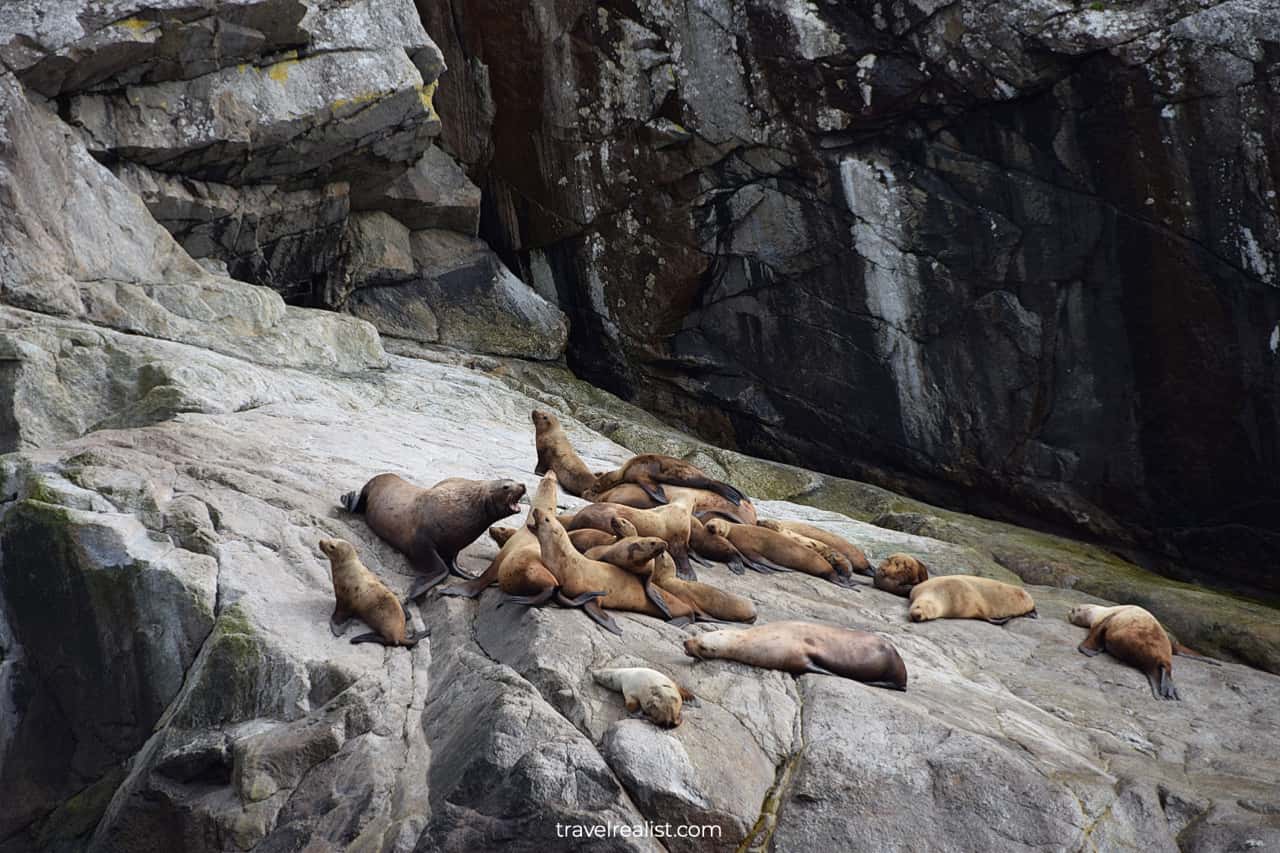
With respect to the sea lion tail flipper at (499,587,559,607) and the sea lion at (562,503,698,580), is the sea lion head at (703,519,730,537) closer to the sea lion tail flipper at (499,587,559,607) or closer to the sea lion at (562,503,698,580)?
the sea lion at (562,503,698,580)

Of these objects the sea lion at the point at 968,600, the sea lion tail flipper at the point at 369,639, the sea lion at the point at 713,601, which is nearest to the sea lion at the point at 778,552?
the sea lion at the point at 968,600

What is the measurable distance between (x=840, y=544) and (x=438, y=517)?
3506 mm

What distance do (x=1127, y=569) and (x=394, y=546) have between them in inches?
396

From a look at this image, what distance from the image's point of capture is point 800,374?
18125mm

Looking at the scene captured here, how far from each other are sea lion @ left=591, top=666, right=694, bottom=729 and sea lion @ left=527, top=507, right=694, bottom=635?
1.09 meters

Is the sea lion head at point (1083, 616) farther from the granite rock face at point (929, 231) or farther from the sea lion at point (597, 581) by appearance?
the granite rock face at point (929, 231)

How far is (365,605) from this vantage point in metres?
6.07

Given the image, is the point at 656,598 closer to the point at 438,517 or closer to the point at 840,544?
the point at 438,517

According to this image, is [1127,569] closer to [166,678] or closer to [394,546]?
[394,546]

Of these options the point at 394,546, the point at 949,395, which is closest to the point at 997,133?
the point at 949,395

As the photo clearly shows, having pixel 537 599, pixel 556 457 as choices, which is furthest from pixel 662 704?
pixel 556 457

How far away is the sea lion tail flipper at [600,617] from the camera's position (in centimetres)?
583

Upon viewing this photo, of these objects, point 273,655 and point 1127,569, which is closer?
point 273,655

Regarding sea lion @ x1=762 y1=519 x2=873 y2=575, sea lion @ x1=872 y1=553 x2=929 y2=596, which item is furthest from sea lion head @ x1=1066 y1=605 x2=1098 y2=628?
sea lion @ x1=762 y1=519 x2=873 y2=575
